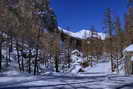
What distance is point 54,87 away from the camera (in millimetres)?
6875

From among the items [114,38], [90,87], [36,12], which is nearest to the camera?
[90,87]

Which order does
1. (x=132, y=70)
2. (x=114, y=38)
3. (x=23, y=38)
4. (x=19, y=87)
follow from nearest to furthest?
1. (x=19, y=87)
2. (x=132, y=70)
3. (x=23, y=38)
4. (x=114, y=38)

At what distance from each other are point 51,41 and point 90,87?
79.5 feet

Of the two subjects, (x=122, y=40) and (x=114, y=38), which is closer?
(x=114, y=38)

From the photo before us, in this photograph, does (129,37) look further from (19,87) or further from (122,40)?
(19,87)

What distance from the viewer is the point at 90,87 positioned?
730 centimetres

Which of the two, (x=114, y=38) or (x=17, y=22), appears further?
(x=114, y=38)

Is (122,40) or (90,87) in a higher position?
(122,40)

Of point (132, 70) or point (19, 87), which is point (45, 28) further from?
point (19, 87)

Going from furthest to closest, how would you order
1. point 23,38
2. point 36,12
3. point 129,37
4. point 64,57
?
point 64,57 → point 129,37 → point 23,38 → point 36,12

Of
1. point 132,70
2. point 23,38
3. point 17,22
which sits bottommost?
point 132,70

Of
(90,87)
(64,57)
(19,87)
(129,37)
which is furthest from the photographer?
(64,57)

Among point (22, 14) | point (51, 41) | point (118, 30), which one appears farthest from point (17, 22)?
point (118, 30)

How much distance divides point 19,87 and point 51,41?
2460 centimetres
